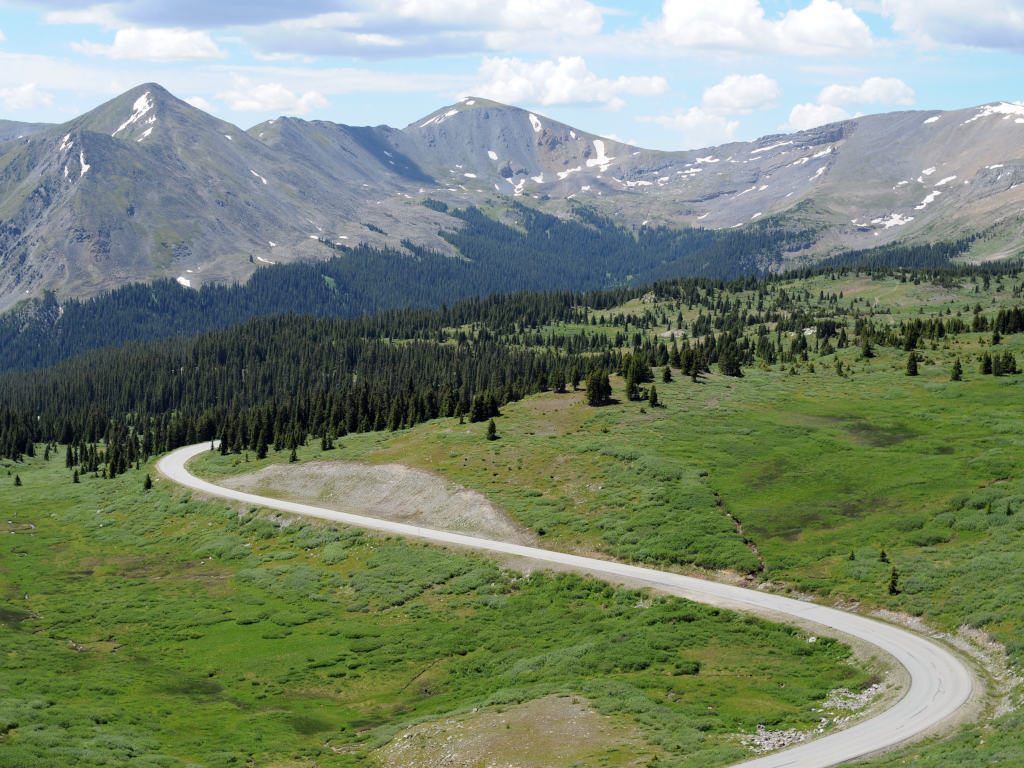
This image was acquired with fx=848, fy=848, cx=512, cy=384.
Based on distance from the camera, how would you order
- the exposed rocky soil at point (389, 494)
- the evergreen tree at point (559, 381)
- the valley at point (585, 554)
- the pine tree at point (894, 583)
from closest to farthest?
1. the valley at point (585, 554)
2. the pine tree at point (894, 583)
3. the exposed rocky soil at point (389, 494)
4. the evergreen tree at point (559, 381)

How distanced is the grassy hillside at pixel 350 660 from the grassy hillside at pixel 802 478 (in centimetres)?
1216

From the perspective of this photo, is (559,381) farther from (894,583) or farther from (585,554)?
(894,583)

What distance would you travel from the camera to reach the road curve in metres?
42.7

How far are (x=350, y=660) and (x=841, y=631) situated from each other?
38.3 meters

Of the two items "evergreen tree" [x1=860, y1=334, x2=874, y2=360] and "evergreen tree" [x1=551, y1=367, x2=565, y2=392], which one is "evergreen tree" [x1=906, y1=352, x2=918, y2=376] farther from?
"evergreen tree" [x1=551, y1=367, x2=565, y2=392]

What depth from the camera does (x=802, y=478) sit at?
101938 millimetres

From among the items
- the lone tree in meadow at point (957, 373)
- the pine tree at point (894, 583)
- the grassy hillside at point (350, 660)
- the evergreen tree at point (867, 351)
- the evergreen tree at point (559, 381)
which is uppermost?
the evergreen tree at point (867, 351)

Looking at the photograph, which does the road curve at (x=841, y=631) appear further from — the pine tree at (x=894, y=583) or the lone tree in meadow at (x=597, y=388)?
the lone tree in meadow at (x=597, y=388)

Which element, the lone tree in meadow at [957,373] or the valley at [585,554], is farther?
the lone tree in meadow at [957,373]

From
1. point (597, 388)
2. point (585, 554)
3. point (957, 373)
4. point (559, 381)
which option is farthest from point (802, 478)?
point (559, 381)

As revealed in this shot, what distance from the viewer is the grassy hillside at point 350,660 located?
49312 mm

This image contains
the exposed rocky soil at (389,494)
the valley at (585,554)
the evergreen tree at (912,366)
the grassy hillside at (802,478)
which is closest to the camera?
the valley at (585,554)

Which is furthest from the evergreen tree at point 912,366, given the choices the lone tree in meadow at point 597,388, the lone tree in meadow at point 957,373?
the lone tree in meadow at point 597,388

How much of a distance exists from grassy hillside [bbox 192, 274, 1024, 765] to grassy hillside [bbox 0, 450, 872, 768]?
12157 mm
